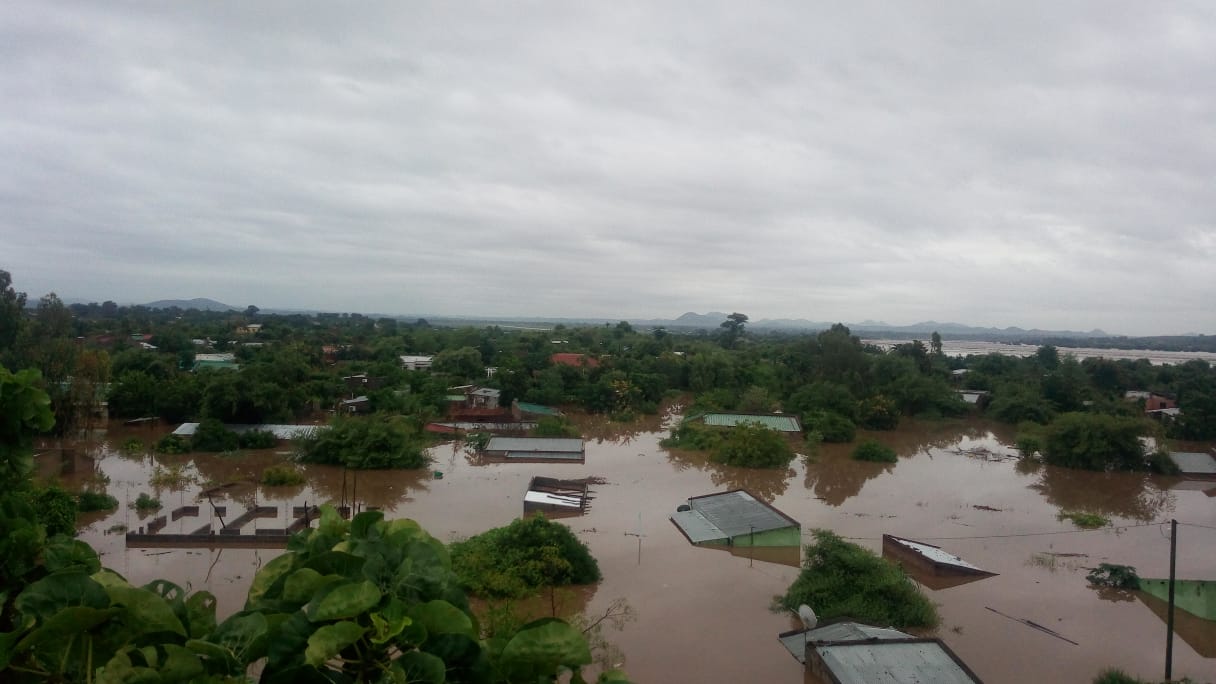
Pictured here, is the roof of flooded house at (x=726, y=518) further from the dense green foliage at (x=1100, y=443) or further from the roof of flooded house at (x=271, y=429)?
the dense green foliage at (x=1100, y=443)

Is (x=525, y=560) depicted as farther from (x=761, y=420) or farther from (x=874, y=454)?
(x=761, y=420)

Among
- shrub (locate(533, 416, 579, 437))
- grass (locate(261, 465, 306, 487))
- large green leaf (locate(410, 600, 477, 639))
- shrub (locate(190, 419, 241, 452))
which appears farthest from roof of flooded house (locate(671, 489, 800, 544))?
shrub (locate(190, 419, 241, 452))

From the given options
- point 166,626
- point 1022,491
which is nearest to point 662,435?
point 1022,491

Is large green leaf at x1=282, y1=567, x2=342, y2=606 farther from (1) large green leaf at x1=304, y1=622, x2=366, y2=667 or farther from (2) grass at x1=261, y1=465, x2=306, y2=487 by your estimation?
(2) grass at x1=261, y1=465, x2=306, y2=487

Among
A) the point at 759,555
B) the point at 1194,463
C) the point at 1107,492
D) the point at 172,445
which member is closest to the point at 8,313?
the point at 172,445

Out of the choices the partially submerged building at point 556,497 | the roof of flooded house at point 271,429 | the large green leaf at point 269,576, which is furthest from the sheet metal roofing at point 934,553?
the roof of flooded house at point 271,429

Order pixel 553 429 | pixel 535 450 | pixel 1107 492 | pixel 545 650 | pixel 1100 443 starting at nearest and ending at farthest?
1. pixel 545 650
2. pixel 1107 492
3. pixel 1100 443
4. pixel 535 450
5. pixel 553 429

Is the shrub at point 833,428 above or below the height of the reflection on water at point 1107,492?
above
